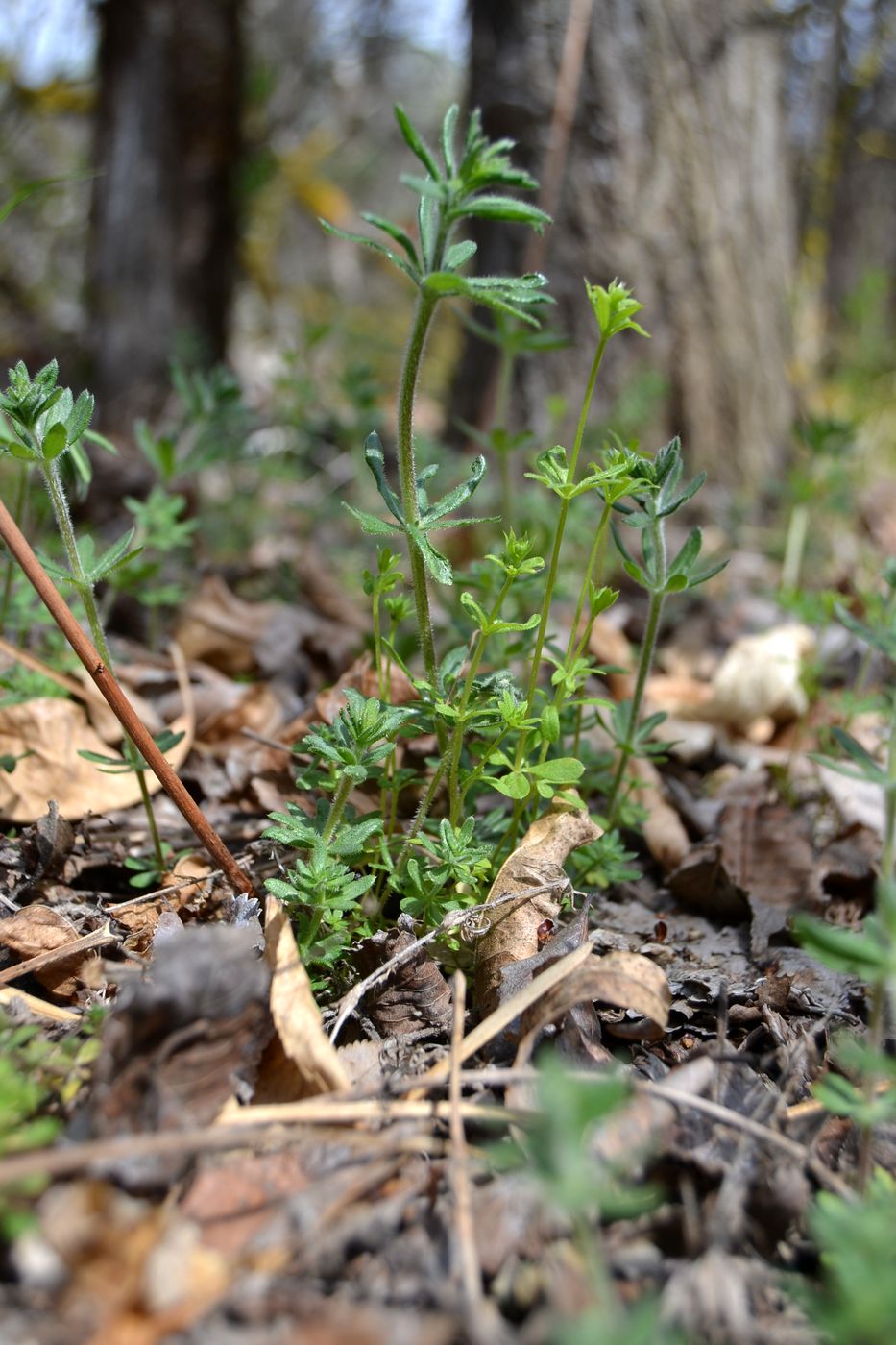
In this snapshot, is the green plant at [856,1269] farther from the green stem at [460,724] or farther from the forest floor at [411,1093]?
the green stem at [460,724]

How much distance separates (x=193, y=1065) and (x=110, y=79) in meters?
5.51

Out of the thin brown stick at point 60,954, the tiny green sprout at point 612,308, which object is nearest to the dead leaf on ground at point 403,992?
the thin brown stick at point 60,954

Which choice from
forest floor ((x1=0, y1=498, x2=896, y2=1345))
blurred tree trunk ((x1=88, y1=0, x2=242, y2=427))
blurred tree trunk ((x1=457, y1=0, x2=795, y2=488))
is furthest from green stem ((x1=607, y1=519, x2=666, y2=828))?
blurred tree trunk ((x1=88, y1=0, x2=242, y2=427))

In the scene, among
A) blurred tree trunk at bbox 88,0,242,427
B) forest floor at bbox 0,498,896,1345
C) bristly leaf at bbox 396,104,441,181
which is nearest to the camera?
forest floor at bbox 0,498,896,1345

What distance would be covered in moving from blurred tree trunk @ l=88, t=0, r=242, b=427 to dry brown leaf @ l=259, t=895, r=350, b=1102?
4.19 metres

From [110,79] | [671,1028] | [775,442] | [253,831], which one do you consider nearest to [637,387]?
[775,442]

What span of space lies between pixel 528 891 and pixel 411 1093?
1.25 ft

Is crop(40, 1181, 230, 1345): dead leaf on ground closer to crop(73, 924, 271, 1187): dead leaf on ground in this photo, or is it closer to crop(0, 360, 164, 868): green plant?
crop(73, 924, 271, 1187): dead leaf on ground

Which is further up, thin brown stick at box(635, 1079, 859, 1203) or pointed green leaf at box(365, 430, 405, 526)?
pointed green leaf at box(365, 430, 405, 526)

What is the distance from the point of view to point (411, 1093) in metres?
1.29

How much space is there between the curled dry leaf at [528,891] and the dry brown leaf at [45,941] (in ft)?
1.99

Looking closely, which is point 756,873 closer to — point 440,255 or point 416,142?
point 440,255

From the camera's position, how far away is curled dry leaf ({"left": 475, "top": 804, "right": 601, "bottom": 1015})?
5.00ft

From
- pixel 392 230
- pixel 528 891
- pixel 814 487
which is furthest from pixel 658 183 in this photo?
pixel 528 891
